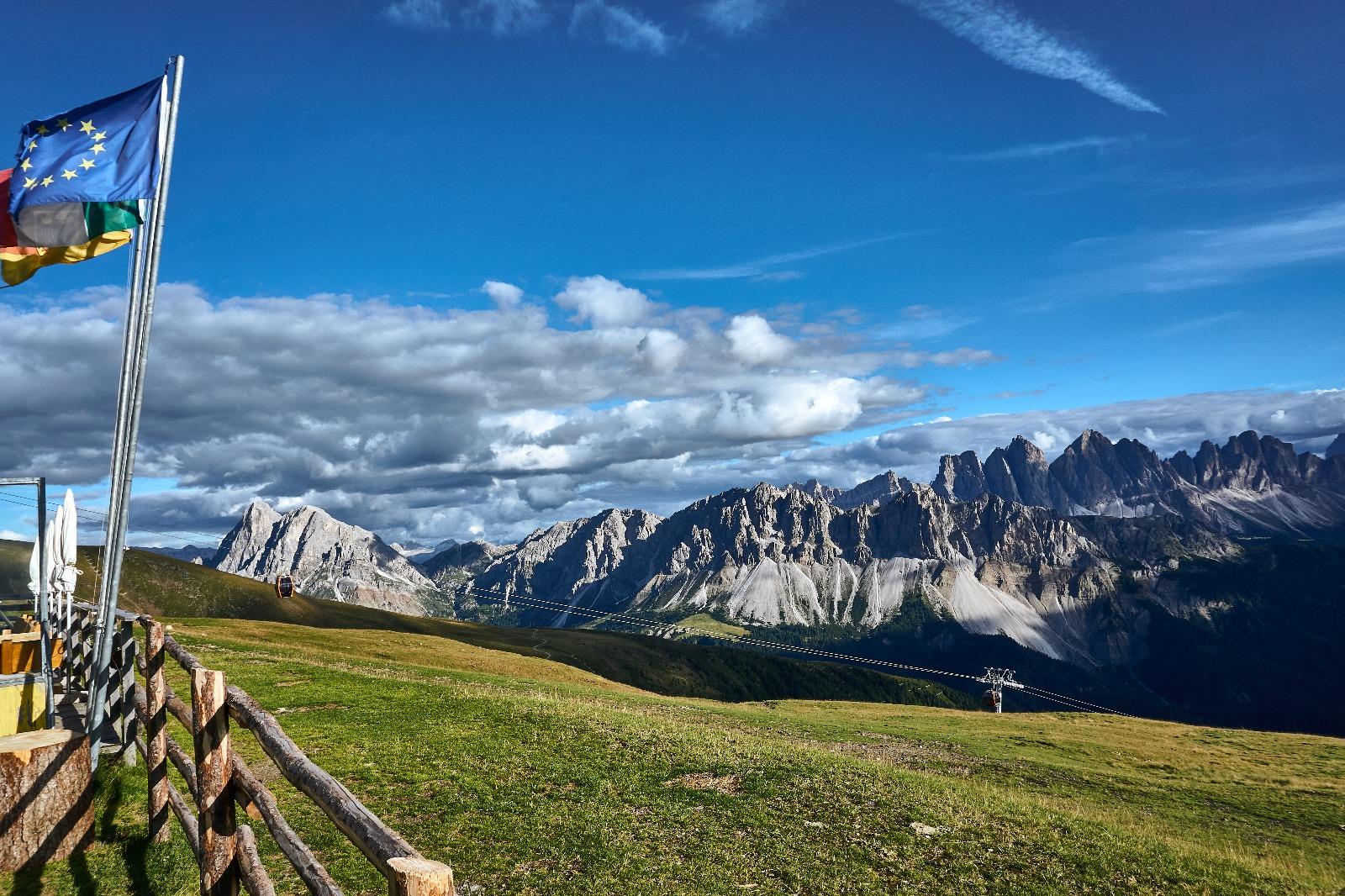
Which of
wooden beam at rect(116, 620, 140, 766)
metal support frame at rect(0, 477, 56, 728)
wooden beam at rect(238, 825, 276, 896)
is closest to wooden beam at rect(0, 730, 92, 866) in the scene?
wooden beam at rect(116, 620, 140, 766)

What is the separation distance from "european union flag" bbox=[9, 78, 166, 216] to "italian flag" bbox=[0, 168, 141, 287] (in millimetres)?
236

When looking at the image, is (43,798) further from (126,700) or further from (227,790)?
(227,790)

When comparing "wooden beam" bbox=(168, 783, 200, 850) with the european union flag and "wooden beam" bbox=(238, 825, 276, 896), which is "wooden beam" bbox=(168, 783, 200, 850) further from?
the european union flag

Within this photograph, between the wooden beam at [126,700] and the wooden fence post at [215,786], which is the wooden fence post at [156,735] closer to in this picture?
the wooden beam at [126,700]

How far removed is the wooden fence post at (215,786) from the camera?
33.7ft

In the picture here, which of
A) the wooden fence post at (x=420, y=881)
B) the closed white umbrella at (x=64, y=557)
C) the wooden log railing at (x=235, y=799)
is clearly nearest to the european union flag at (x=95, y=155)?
the wooden log railing at (x=235, y=799)

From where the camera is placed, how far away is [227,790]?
10414 millimetres

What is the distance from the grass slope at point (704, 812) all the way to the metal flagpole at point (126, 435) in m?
2.41

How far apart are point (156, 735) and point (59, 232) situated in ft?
32.6

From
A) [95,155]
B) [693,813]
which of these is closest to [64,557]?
[95,155]

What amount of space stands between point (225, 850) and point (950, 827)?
16.0 m

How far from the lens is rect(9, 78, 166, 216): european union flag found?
14656 millimetres

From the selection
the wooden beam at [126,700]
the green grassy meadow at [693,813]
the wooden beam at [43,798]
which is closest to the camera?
the wooden beam at [43,798]

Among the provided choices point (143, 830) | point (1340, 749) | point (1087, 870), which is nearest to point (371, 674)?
point (143, 830)
